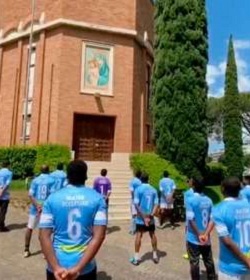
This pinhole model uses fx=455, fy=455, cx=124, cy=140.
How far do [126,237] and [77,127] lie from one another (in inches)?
472

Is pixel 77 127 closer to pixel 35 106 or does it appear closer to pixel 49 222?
pixel 35 106

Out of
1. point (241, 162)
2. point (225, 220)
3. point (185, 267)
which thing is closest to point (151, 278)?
point (185, 267)

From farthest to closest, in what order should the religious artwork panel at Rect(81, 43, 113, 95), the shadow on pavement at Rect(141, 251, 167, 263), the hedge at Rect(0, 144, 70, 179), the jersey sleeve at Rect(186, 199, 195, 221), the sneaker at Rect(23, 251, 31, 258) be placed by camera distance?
the religious artwork panel at Rect(81, 43, 113, 95) → the hedge at Rect(0, 144, 70, 179) → the shadow on pavement at Rect(141, 251, 167, 263) → the sneaker at Rect(23, 251, 31, 258) → the jersey sleeve at Rect(186, 199, 195, 221)

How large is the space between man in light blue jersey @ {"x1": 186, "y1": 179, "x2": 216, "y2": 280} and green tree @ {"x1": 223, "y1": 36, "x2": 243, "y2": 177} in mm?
21778

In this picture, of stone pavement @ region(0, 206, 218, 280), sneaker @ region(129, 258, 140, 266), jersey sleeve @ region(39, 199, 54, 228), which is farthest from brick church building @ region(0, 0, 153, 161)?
jersey sleeve @ region(39, 199, 54, 228)

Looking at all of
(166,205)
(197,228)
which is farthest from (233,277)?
(166,205)

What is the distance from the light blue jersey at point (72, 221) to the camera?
4.29 m

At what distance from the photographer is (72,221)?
430cm

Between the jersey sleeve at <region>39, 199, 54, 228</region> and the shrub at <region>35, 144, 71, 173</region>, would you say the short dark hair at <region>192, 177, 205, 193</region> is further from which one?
the shrub at <region>35, 144, 71, 173</region>

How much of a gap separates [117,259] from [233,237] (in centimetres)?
571

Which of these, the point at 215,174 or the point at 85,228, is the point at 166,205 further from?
the point at 215,174

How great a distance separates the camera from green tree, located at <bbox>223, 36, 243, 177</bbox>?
29078mm

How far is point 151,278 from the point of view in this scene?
873cm

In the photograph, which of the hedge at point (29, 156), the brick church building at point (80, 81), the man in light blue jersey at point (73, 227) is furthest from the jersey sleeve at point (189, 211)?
the brick church building at point (80, 81)
